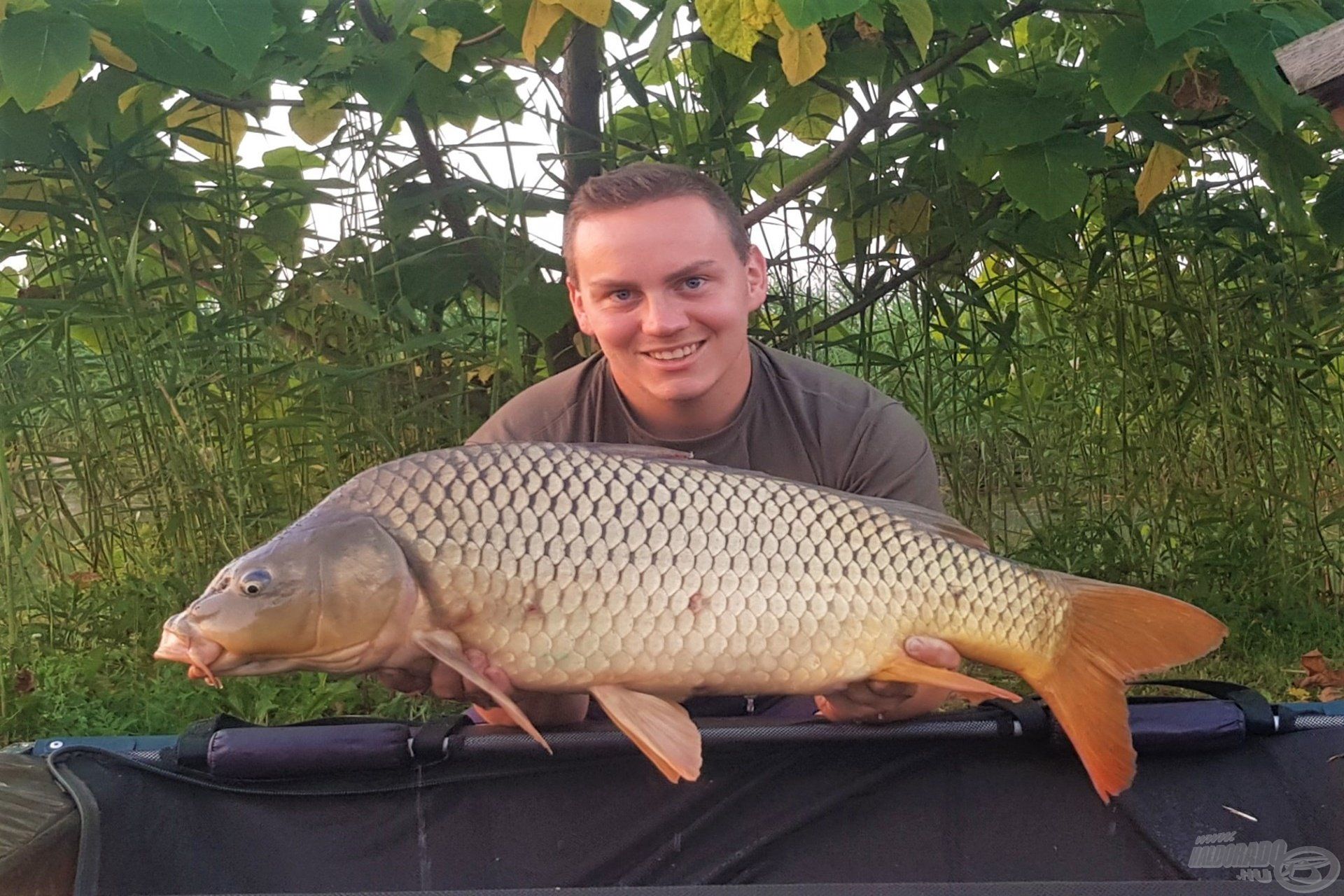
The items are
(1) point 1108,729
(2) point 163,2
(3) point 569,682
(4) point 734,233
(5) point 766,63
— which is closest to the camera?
(3) point 569,682

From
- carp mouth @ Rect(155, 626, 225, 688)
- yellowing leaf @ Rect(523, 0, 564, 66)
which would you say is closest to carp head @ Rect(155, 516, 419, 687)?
carp mouth @ Rect(155, 626, 225, 688)

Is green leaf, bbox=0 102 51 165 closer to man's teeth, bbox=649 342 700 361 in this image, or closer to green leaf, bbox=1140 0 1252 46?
man's teeth, bbox=649 342 700 361

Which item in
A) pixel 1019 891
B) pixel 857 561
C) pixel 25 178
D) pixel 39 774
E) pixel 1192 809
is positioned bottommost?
pixel 1192 809

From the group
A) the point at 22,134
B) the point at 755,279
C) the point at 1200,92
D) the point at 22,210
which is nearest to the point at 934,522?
the point at 755,279

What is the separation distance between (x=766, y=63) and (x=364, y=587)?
119cm

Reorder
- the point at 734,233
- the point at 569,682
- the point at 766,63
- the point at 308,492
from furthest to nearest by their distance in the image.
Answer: the point at 308,492, the point at 766,63, the point at 734,233, the point at 569,682

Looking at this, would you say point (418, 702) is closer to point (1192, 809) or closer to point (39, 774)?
point (39, 774)

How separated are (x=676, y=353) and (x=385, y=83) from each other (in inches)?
→ 26.9

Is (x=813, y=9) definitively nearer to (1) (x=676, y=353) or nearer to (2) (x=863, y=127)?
(1) (x=676, y=353)

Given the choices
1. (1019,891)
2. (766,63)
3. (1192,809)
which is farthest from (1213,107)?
(1019,891)

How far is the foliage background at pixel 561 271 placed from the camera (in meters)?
1.79

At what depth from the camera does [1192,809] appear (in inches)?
56.4

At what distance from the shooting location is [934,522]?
122 centimetres

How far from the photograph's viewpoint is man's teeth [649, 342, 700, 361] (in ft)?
4.71
